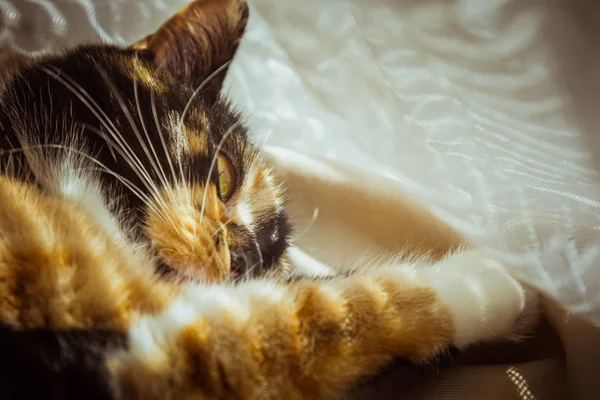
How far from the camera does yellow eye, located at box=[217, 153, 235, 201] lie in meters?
0.47

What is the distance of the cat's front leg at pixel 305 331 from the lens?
30 centimetres

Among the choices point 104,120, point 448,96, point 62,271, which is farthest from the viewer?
point 448,96

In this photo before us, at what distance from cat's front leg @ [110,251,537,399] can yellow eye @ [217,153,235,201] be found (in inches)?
5.0

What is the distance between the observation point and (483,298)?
1.42ft

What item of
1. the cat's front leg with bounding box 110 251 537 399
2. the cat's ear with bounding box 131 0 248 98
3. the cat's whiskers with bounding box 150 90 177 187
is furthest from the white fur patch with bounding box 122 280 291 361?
the cat's ear with bounding box 131 0 248 98

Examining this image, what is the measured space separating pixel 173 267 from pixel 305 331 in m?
0.13

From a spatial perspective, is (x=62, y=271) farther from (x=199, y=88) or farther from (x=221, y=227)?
(x=199, y=88)

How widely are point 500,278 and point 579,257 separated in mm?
82

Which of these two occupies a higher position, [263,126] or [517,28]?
[517,28]

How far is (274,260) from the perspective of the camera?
489mm

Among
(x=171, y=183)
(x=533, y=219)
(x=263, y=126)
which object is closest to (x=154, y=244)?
(x=171, y=183)

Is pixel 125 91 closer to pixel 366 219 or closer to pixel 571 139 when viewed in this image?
pixel 366 219

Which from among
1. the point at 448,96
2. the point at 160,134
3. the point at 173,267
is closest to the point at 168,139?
the point at 160,134

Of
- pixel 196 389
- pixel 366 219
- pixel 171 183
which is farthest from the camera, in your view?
pixel 366 219
